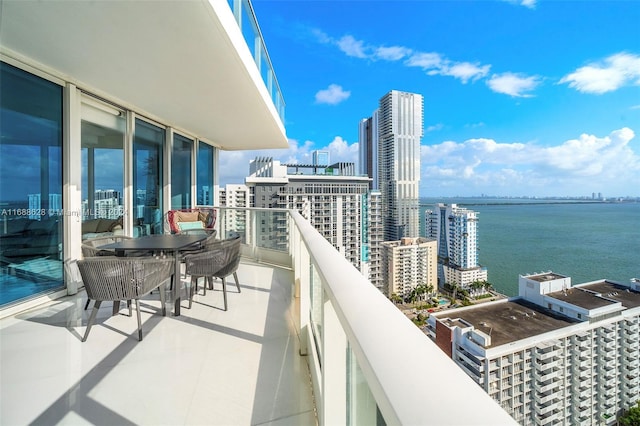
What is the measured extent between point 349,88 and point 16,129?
42.1 meters

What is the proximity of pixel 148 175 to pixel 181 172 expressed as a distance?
134 centimetres

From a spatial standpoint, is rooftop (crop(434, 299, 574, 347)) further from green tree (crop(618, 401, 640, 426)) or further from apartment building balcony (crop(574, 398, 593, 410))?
green tree (crop(618, 401, 640, 426))

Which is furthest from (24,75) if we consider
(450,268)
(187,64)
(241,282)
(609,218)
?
(609,218)

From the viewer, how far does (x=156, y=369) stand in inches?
90.9

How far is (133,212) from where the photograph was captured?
228 inches

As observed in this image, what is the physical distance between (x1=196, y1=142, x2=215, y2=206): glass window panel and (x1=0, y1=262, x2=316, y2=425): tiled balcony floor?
213 inches

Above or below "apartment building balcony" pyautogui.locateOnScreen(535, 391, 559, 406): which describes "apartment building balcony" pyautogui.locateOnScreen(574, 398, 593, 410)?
below

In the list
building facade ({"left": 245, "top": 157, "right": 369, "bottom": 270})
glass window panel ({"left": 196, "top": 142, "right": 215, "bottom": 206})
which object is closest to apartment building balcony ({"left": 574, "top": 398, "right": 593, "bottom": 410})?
glass window panel ({"left": 196, "top": 142, "right": 215, "bottom": 206})

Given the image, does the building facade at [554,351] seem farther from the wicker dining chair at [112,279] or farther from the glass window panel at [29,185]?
the glass window panel at [29,185]

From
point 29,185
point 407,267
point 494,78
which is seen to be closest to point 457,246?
point 407,267

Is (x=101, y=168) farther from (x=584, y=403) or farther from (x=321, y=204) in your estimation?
(x=321, y=204)

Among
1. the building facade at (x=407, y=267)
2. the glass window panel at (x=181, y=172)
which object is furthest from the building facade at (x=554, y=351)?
the building facade at (x=407, y=267)

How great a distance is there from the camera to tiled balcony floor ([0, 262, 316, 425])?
6.12 feet

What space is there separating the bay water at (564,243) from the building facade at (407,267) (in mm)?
4823
